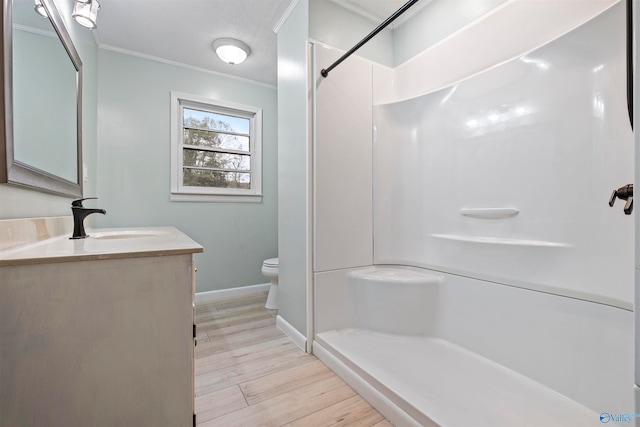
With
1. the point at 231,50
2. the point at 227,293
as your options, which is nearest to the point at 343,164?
the point at 231,50

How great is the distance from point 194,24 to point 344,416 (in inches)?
109

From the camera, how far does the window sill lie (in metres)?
2.66

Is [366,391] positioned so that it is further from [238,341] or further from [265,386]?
[238,341]

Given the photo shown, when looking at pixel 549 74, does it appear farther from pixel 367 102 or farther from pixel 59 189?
pixel 59 189

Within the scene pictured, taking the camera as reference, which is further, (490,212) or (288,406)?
(490,212)

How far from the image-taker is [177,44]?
2385mm

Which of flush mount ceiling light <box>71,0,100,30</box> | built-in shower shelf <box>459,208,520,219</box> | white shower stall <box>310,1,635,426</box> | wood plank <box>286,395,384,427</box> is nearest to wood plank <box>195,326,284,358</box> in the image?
white shower stall <box>310,1,635,426</box>

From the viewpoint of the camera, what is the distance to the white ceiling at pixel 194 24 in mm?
1936

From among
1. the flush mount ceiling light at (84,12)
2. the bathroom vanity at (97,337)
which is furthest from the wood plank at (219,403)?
the flush mount ceiling light at (84,12)

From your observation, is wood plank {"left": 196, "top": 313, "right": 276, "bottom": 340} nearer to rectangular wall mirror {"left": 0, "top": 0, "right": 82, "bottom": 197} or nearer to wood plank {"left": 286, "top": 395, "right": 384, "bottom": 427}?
wood plank {"left": 286, "top": 395, "right": 384, "bottom": 427}

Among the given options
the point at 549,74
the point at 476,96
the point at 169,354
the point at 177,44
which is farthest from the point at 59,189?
the point at 549,74

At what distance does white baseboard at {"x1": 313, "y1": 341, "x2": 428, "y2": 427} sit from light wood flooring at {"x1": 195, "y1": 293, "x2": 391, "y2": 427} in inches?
1.1

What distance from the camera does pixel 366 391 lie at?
53.0 inches

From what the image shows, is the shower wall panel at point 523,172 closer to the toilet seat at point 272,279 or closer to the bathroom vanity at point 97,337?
the toilet seat at point 272,279
